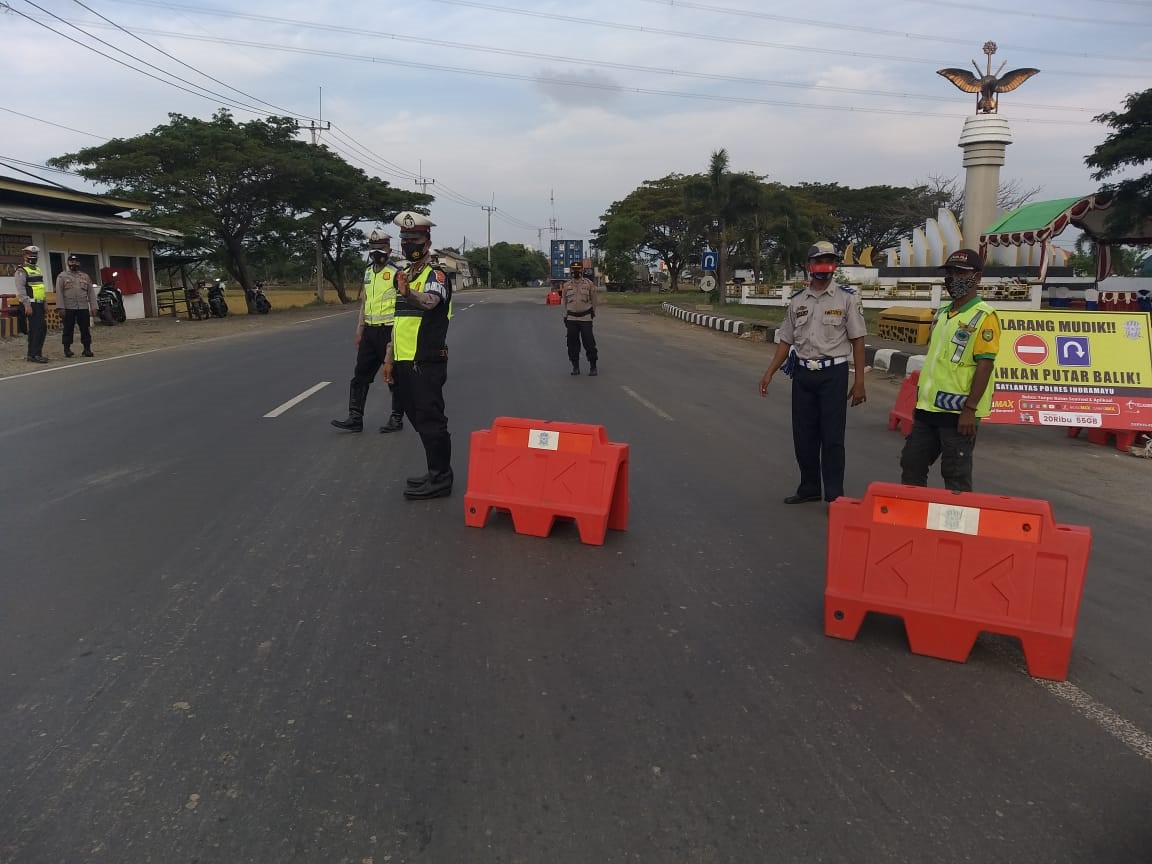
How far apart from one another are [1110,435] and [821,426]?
4.69 meters

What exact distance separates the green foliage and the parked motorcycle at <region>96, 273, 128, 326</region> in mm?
86925

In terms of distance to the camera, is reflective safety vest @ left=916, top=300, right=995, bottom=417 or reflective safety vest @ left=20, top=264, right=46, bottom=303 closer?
reflective safety vest @ left=916, top=300, right=995, bottom=417

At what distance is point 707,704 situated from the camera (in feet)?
10.3

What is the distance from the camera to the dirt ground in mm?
15244

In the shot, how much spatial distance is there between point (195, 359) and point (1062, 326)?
1353 cm

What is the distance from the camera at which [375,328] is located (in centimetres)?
796

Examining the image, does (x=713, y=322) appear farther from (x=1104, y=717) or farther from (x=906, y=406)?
(x=1104, y=717)

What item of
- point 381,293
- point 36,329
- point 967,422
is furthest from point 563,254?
point 967,422

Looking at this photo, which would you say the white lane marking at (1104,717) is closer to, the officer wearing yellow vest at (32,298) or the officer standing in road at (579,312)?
the officer standing in road at (579,312)

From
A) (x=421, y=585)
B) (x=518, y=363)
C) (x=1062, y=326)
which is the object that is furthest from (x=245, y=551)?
(x=518, y=363)

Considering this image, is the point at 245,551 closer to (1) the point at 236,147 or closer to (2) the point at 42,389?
(2) the point at 42,389

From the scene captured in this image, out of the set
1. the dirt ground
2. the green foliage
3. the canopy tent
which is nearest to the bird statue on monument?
the canopy tent

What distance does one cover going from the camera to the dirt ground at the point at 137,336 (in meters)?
15.2

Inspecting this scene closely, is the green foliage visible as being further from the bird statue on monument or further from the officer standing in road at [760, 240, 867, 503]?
the officer standing in road at [760, 240, 867, 503]
